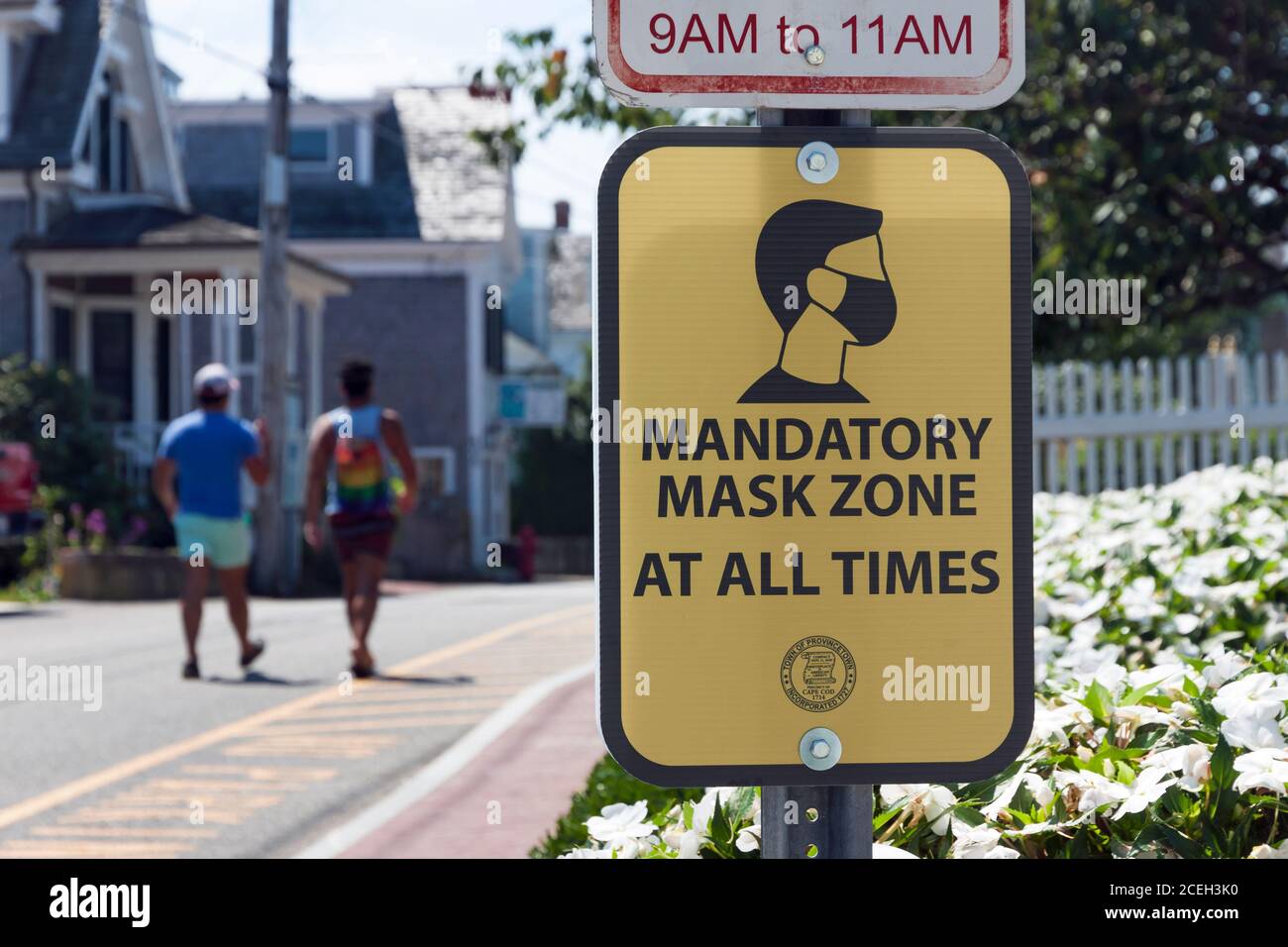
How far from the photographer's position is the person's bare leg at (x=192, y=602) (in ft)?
33.6

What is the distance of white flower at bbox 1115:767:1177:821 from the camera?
8.11 feet

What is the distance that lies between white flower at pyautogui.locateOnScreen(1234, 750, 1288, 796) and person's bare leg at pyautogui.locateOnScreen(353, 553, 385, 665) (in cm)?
788

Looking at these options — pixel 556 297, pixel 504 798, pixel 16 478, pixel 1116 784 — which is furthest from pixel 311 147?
pixel 1116 784

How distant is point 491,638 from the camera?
1298 centimetres

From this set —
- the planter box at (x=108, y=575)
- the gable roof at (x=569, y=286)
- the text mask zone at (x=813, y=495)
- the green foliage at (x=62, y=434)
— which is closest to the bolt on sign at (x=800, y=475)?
the text mask zone at (x=813, y=495)

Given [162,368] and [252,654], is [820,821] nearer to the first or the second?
[252,654]

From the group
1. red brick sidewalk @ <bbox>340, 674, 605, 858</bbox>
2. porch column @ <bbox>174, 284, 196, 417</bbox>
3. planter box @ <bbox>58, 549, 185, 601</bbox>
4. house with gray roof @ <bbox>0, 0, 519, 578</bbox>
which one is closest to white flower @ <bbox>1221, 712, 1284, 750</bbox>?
red brick sidewalk @ <bbox>340, 674, 605, 858</bbox>

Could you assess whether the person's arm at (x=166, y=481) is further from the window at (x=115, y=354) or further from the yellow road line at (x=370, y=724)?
the window at (x=115, y=354)

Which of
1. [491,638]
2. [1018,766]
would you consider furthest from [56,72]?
[1018,766]

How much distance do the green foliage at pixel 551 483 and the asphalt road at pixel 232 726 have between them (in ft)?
79.8

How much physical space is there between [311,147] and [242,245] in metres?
10.4

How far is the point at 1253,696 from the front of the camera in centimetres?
278

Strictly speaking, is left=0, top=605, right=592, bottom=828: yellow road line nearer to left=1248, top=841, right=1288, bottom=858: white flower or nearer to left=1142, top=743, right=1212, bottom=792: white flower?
left=1142, top=743, right=1212, bottom=792: white flower
